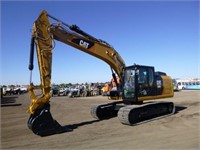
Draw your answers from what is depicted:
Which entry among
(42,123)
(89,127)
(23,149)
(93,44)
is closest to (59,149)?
(23,149)

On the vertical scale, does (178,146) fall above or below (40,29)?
below

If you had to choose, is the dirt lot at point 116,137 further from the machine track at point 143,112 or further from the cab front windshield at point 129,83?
the cab front windshield at point 129,83

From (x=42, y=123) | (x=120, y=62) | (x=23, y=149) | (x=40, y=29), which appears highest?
(x=40, y=29)

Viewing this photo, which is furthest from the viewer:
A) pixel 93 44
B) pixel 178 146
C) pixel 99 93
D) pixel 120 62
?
pixel 99 93

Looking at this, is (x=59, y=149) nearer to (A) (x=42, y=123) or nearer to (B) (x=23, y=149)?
(B) (x=23, y=149)

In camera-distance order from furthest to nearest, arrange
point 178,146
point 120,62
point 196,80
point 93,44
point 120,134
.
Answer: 1. point 196,80
2. point 120,62
3. point 93,44
4. point 120,134
5. point 178,146

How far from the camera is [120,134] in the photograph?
9234 millimetres

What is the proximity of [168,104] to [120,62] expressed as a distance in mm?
3325

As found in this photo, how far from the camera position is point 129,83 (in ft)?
41.1

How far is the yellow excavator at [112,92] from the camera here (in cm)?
955

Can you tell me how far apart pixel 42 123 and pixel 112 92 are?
17.9ft

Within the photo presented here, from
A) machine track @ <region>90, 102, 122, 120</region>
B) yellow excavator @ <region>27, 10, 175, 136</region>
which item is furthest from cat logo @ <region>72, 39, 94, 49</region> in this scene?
machine track @ <region>90, 102, 122, 120</region>

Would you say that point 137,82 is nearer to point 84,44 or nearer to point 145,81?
point 145,81

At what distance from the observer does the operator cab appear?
12.3 meters
